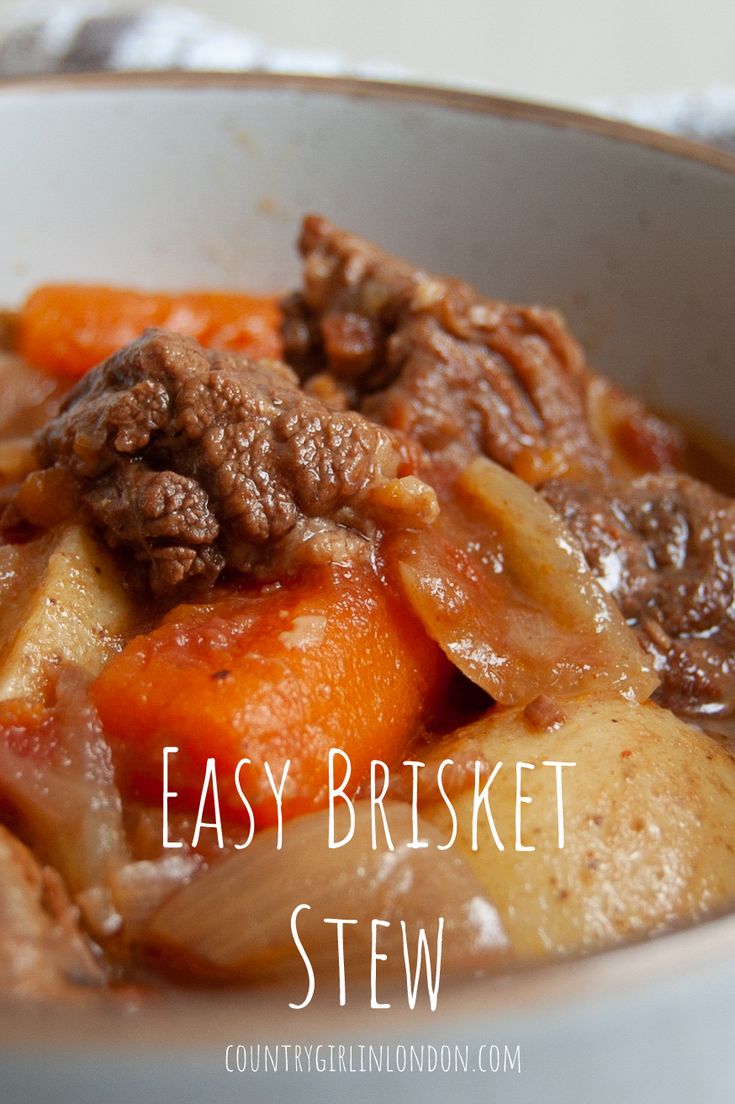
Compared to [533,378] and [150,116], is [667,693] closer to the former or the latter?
[533,378]

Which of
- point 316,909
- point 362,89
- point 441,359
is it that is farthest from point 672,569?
point 362,89

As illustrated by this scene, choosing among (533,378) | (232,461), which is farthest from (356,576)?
(533,378)

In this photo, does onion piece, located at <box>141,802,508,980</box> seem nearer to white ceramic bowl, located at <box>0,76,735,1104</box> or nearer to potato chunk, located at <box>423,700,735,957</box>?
potato chunk, located at <box>423,700,735,957</box>

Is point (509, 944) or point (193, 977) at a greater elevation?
point (509, 944)

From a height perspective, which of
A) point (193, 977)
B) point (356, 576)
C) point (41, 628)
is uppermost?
point (356, 576)

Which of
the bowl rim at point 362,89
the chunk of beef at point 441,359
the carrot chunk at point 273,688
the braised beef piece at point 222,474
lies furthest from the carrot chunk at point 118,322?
the carrot chunk at point 273,688

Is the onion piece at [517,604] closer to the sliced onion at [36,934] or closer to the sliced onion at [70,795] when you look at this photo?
the sliced onion at [70,795]
